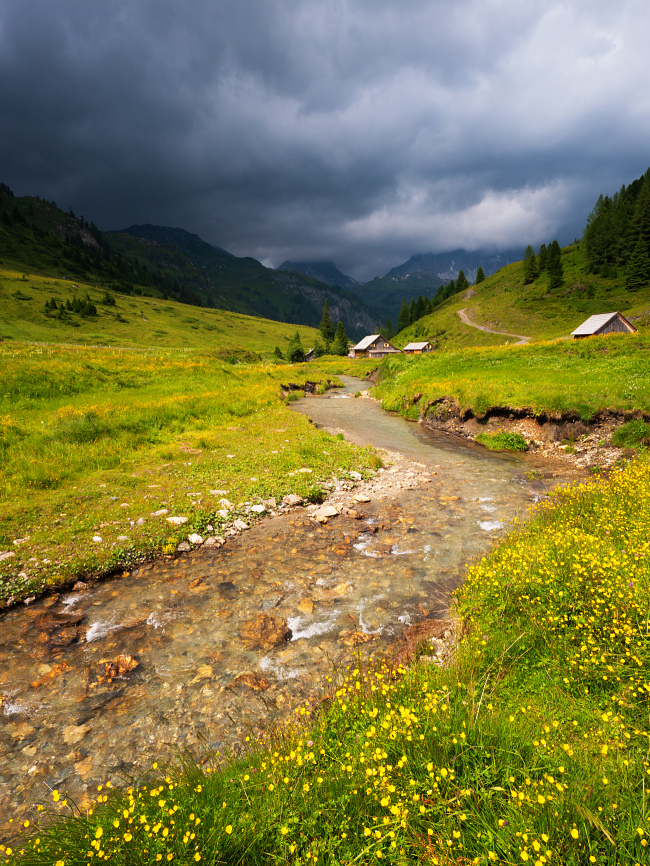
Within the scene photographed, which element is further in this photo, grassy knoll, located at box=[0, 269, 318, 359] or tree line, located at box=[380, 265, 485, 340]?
tree line, located at box=[380, 265, 485, 340]

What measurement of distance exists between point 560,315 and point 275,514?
3947 inches

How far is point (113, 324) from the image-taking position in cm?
10188

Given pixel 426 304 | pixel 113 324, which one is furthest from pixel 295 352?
pixel 426 304

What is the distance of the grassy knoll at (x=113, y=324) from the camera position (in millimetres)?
79188

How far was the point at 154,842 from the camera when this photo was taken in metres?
2.79

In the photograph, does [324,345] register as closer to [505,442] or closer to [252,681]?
[505,442]

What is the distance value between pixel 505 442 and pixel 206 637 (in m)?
17.4

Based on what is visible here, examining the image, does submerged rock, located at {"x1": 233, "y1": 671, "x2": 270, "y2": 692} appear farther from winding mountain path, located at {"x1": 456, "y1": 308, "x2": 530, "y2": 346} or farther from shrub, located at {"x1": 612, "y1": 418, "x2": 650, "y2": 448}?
winding mountain path, located at {"x1": 456, "y1": 308, "x2": 530, "y2": 346}

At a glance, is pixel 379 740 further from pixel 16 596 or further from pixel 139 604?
pixel 16 596

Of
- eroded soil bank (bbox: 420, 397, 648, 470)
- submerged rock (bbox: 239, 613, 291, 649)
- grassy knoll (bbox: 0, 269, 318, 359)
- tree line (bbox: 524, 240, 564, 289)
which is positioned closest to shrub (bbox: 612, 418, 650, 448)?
eroded soil bank (bbox: 420, 397, 648, 470)

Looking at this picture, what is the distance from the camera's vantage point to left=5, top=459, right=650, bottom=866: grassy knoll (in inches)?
104

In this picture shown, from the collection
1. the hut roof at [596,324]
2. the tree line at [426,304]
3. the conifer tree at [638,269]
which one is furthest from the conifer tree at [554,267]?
the hut roof at [596,324]

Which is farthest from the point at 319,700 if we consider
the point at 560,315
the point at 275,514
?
the point at 560,315

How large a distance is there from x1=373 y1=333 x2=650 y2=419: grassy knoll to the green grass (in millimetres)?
1985
